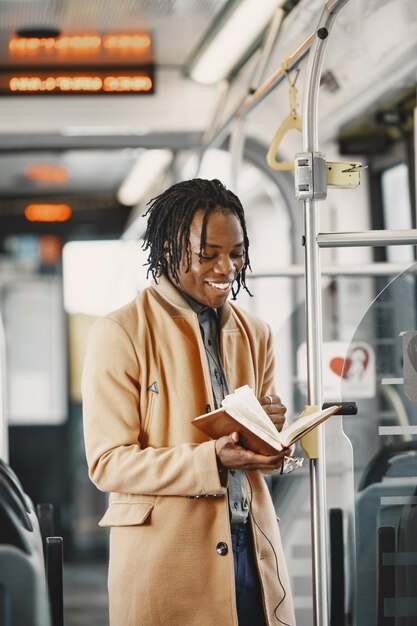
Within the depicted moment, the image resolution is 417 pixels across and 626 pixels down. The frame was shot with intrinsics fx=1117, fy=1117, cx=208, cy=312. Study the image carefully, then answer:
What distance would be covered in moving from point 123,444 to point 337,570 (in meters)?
0.92

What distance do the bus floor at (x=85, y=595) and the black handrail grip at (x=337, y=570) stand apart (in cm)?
340

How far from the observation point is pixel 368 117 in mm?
5559

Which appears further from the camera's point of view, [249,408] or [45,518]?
[45,518]

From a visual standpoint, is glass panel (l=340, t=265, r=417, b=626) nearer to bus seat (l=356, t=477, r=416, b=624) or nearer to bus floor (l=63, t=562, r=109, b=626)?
bus seat (l=356, t=477, r=416, b=624)

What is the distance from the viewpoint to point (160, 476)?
235cm

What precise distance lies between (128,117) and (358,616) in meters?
3.73

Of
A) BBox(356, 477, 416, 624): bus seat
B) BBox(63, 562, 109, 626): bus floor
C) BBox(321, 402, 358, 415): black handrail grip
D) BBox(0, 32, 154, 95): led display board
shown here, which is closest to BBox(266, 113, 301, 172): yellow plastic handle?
BBox(321, 402, 358, 415): black handrail grip

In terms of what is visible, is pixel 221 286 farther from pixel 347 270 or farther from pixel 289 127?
pixel 347 270

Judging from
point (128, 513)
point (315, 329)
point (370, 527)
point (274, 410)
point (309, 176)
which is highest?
point (309, 176)

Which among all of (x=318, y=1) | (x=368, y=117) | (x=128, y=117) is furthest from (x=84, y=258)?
(x=318, y=1)

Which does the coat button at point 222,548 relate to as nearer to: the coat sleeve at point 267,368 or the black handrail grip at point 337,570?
the coat sleeve at point 267,368

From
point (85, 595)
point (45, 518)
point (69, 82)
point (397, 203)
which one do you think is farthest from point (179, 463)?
point (85, 595)

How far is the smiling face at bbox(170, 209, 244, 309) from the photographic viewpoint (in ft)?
7.97

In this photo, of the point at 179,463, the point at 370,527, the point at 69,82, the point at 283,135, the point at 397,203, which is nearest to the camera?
the point at 179,463
